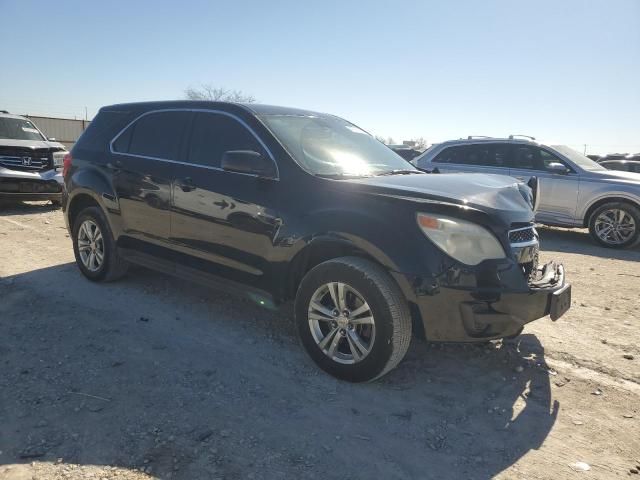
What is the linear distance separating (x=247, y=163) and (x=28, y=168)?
8078 millimetres

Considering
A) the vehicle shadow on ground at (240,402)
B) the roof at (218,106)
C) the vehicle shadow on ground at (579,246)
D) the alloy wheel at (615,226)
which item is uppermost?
the roof at (218,106)

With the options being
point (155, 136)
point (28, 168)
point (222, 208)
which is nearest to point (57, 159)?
point (28, 168)

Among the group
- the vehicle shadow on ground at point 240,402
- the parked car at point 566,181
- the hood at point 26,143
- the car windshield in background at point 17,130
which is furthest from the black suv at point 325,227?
the car windshield in background at point 17,130

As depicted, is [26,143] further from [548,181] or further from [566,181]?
[566,181]

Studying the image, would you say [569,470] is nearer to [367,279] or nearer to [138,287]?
[367,279]

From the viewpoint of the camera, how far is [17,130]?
10.6 metres

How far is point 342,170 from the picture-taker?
145 inches

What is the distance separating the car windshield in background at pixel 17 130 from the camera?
33.8ft

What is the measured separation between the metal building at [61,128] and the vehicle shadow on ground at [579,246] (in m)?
24.9

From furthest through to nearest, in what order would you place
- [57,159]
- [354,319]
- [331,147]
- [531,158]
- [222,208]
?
[57,159]
[531,158]
[331,147]
[222,208]
[354,319]

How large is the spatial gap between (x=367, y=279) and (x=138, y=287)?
299 cm

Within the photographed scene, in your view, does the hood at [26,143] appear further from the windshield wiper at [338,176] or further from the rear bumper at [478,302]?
the rear bumper at [478,302]

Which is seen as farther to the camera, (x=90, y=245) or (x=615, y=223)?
(x=615, y=223)

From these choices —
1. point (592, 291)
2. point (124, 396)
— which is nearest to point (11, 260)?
point (124, 396)
